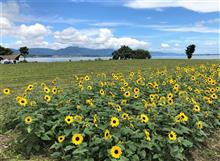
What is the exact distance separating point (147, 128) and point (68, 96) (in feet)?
5.84

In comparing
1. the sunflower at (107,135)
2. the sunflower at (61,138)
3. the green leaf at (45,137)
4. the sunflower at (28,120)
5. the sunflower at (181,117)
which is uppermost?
the sunflower at (181,117)

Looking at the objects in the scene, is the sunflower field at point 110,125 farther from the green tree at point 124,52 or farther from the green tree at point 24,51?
the green tree at point 24,51

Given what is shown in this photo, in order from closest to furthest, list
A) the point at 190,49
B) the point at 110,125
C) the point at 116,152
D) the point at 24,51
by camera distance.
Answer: the point at 116,152 → the point at 110,125 → the point at 190,49 → the point at 24,51

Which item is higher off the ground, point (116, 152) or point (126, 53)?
point (116, 152)

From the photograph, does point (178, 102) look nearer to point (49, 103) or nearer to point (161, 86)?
point (161, 86)

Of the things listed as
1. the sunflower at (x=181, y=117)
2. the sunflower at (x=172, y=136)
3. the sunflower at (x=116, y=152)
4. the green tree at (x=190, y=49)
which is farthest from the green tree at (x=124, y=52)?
the sunflower at (x=116, y=152)

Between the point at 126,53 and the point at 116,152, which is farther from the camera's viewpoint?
the point at 126,53

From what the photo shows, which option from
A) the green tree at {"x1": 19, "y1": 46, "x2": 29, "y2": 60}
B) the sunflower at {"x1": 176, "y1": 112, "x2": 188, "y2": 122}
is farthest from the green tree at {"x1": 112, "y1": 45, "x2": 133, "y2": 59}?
the sunflower at {"x1": 176, "y1": 112, "x2": 188, "y2": 122}

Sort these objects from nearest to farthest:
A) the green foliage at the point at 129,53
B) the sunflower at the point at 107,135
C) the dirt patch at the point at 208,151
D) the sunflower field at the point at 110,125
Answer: the sunflower at the point at 107,135 → the sunflower field at the point at 110,125 → the dirt patch at the point at 208,151 → the green foliage at the point at 129,53

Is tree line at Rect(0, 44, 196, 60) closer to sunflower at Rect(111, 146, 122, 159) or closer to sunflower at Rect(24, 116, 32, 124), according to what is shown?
sunflower at Rect(24, 116, 32, 124)

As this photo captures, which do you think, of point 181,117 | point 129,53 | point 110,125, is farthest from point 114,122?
point 129,53

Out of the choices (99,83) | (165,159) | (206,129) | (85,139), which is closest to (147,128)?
(165,159)

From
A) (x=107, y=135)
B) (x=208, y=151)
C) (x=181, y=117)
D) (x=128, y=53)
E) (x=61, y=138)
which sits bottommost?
(x=128, y=53)

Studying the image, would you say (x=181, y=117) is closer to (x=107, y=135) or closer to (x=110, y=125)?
(x=110, y=125)
